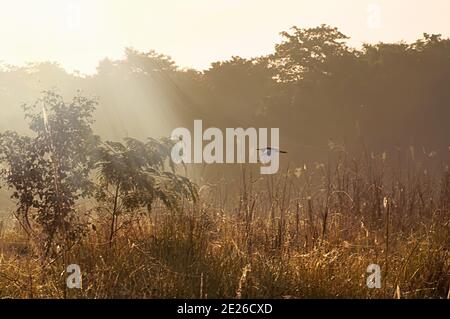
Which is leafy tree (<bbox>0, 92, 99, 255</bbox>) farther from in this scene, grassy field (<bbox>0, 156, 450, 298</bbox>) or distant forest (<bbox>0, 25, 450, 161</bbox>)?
distant forest (<bbox>0, 25, 450, 161</bbox>)

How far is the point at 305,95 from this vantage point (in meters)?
18.5

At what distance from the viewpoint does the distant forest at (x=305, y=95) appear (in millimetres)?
17312

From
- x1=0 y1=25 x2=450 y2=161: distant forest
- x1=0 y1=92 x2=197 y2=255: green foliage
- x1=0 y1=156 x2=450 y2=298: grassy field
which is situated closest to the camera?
x1=0 y1=156 x2=450 y2=298: grassy field

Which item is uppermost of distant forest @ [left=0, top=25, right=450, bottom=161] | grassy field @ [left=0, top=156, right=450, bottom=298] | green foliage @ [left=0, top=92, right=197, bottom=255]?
distant forest @ [left=0, top=25, right=450, bottom=161]

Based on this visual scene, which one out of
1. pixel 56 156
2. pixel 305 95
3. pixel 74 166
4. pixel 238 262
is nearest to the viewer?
pixel 238 262

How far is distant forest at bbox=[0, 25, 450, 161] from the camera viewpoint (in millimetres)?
17312

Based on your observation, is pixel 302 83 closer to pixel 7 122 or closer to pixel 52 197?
pixel 7 122

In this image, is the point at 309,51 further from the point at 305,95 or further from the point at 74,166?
the point at 74,166

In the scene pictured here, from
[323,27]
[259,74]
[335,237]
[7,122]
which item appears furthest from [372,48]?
[335,237]

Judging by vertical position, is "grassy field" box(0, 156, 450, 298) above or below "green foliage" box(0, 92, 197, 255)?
below

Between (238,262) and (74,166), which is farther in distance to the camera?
(74,166)

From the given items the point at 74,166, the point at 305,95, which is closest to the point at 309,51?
the point at 305,95

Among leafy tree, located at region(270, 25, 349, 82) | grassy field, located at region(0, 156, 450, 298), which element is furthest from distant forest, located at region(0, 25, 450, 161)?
grassy field, located at region(0, 156, 450, 298)
